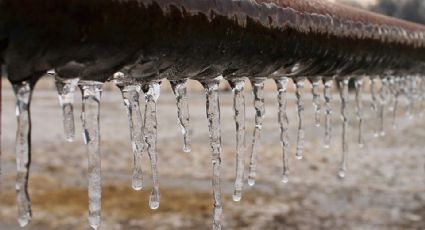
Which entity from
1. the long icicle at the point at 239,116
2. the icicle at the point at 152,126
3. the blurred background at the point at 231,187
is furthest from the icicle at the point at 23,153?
the blurred background at the point at 231,187

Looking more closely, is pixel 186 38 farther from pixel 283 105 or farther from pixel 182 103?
pixel 283 105

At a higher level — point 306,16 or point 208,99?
point 306,16

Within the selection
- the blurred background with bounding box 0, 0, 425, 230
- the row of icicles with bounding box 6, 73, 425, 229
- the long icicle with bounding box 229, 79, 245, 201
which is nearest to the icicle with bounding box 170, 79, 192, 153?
the row of icicles with bounding box 6, 73, 425, 229

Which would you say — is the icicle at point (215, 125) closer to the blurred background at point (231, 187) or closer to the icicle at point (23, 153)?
the icicle at point (23, 153)

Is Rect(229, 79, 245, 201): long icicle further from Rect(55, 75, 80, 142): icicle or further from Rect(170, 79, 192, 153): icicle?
Rect(55, 75, 80, 142): icicle

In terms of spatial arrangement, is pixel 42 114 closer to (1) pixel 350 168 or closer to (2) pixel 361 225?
(1) pixel 350 168

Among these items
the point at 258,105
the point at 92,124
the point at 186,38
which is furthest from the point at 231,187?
the point at 186,38

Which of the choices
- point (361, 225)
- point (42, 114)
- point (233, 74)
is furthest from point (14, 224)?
point (42, 114)
